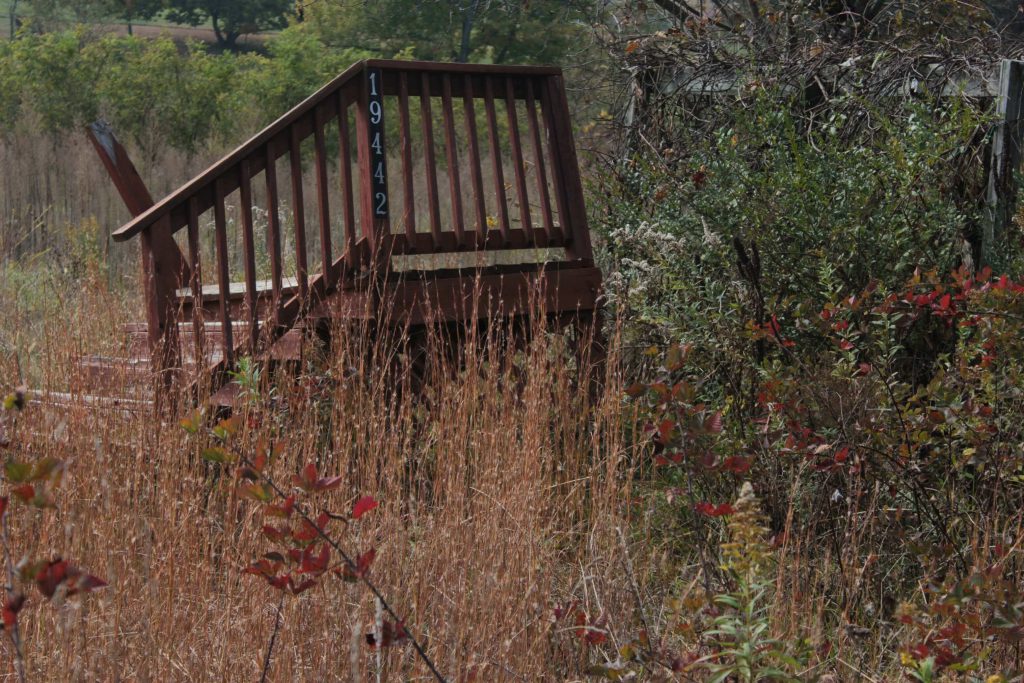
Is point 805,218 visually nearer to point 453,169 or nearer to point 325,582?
point 453,169

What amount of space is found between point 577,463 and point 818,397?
0.97 metres

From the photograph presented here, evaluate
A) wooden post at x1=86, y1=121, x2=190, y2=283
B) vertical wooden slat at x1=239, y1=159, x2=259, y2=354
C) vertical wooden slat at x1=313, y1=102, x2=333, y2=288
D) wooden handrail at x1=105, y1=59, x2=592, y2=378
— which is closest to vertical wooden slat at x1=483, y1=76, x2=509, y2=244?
wooden handrail at x1=105, y1=59, x2=592, y2=378

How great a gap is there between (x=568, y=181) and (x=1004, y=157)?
1.98 metres

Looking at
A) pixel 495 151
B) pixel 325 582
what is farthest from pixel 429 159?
pixel 325 582

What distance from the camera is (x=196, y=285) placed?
154 inches

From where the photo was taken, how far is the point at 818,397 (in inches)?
144

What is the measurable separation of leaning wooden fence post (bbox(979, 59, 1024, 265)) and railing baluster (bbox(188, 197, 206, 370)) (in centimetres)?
341

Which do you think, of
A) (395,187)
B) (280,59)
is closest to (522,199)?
(395,187)

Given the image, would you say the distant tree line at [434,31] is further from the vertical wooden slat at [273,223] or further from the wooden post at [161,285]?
the wooden post at [161,285]

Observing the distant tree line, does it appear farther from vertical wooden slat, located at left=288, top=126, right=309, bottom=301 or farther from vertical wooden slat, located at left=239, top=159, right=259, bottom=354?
vertical wooden slat, located at left=239, top=159, right=259, bottom=354

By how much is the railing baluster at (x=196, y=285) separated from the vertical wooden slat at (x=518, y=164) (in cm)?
139

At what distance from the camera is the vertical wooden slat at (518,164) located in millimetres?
4996

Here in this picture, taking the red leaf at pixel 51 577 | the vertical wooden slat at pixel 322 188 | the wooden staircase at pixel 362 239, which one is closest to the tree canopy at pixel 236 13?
the wooden staircase at pixel 362 239

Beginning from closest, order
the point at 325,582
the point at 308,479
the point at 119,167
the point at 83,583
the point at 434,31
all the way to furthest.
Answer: the point at 83,583 → the point at 308,479 → the point at 325,582 → the point at 119,167 → the point at 434,31
